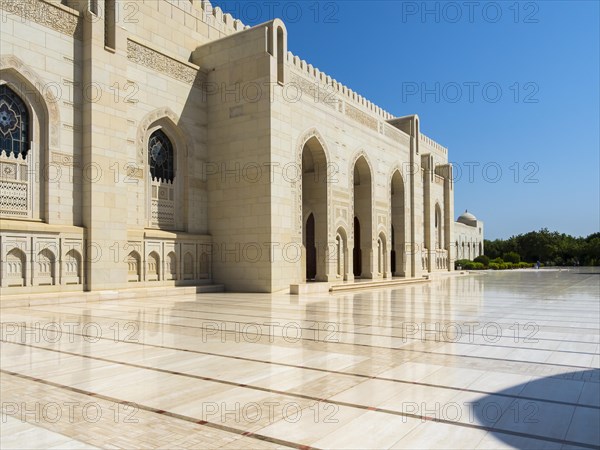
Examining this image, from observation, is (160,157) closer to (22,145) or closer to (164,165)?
(164,165)

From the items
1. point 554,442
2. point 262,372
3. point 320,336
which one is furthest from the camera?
point 320,336

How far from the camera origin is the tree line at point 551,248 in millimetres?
44969

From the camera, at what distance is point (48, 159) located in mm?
9070

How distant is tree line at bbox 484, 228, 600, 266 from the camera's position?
4497cm

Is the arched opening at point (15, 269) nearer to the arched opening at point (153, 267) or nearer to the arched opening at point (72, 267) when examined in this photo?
the arched opening at point (72, 267)

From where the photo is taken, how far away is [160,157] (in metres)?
11.5

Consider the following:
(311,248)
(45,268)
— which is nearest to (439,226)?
(311,248)

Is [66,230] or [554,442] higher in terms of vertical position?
[66,230]

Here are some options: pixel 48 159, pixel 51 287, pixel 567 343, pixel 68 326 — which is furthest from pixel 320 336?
pixel 48 159

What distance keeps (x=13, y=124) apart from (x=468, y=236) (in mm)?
37396

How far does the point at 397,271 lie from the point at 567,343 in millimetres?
14829

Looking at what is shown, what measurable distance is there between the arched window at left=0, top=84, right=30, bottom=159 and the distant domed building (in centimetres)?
3153

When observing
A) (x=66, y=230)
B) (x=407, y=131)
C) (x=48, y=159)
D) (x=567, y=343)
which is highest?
(x=407, y=131)

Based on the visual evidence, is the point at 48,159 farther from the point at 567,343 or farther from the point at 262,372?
the point at 567,343
